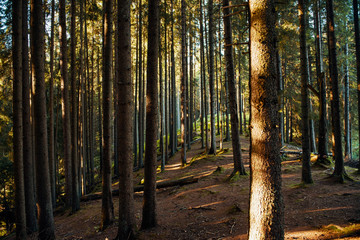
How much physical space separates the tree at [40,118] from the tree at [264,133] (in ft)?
19.5

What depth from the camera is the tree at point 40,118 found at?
20.4 feet

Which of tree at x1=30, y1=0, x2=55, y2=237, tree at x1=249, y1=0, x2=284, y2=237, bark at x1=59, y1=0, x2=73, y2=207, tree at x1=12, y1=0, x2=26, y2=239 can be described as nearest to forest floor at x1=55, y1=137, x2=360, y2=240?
tree at x1=30, y1=0, x2=55, y2=237

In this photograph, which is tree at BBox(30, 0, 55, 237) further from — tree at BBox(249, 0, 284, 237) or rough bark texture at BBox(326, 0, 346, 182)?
rough bark texture at BBox(326, 0, 346, 182)

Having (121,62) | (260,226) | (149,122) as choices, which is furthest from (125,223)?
(121,62)

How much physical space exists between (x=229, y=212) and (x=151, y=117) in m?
3.61

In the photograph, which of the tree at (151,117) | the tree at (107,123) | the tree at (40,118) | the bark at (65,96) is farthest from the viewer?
the bark at (65,96)

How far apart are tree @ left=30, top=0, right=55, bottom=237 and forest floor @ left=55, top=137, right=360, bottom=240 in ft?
4.77

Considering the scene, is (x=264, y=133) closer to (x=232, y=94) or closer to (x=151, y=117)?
(x=151, y=117)

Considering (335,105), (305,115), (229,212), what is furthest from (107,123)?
(335,105)

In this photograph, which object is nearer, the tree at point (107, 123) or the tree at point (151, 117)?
the tree at point (151, 117)

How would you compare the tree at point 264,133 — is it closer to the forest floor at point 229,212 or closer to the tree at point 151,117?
the forest floor at point 229,212

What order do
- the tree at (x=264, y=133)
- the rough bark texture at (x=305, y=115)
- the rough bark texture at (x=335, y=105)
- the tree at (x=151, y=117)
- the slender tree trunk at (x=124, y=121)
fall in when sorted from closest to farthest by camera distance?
the tree at (x=264, y=133)
the slender tree trunk at (x=124, y=121)
the tree at (x=151, y=117)
the rough bark texture at (x=305, y=115)
the rough bark texture at (x=335, y=105)

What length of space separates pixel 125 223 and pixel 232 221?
2785 millimetres

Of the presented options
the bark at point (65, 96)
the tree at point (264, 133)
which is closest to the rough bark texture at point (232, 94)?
the tree at point (264, 133)
